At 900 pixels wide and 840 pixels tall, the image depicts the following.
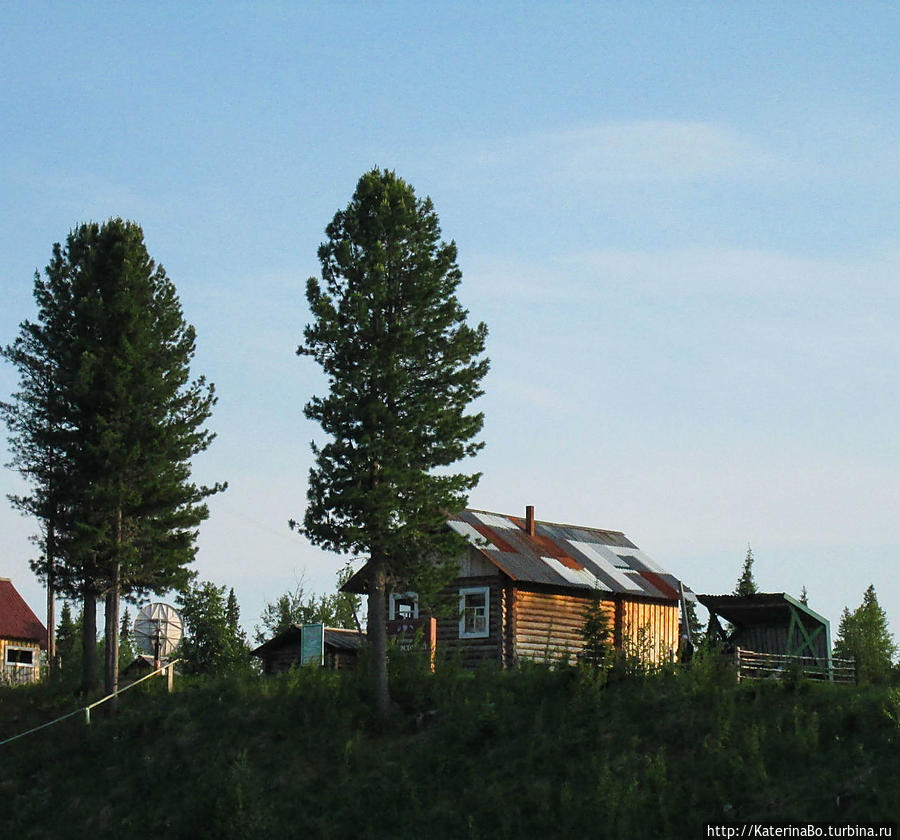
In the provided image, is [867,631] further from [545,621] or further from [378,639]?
[378,639]

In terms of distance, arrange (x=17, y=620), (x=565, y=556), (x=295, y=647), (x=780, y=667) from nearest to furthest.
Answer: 1. (x=780, y=667)
2. (x=565, y=556)
3. (x=295, y=647)
4. (x=17, y=620)

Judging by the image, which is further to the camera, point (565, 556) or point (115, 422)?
point (565, 556)

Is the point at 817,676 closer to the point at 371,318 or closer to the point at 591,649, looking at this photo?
the point at 591,649

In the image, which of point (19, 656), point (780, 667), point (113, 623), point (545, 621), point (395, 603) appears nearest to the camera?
point (780, 667)

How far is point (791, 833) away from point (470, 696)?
39.4 feet

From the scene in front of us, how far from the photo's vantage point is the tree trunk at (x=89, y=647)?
4266 cm

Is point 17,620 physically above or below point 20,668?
above

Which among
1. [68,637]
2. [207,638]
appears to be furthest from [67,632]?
[207,638]

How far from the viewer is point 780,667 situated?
39344 mm

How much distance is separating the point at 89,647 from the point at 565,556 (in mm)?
17521

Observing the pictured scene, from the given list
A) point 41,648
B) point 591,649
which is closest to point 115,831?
point 591,649

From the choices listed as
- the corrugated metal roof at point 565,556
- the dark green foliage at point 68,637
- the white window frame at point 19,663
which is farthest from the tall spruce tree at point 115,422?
the dark green foliage at point 68,637

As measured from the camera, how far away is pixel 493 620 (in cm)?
4266

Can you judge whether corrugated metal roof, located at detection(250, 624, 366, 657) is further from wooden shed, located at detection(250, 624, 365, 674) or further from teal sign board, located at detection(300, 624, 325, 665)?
teal sign board, located at detection(300, 624, 325, 665)
